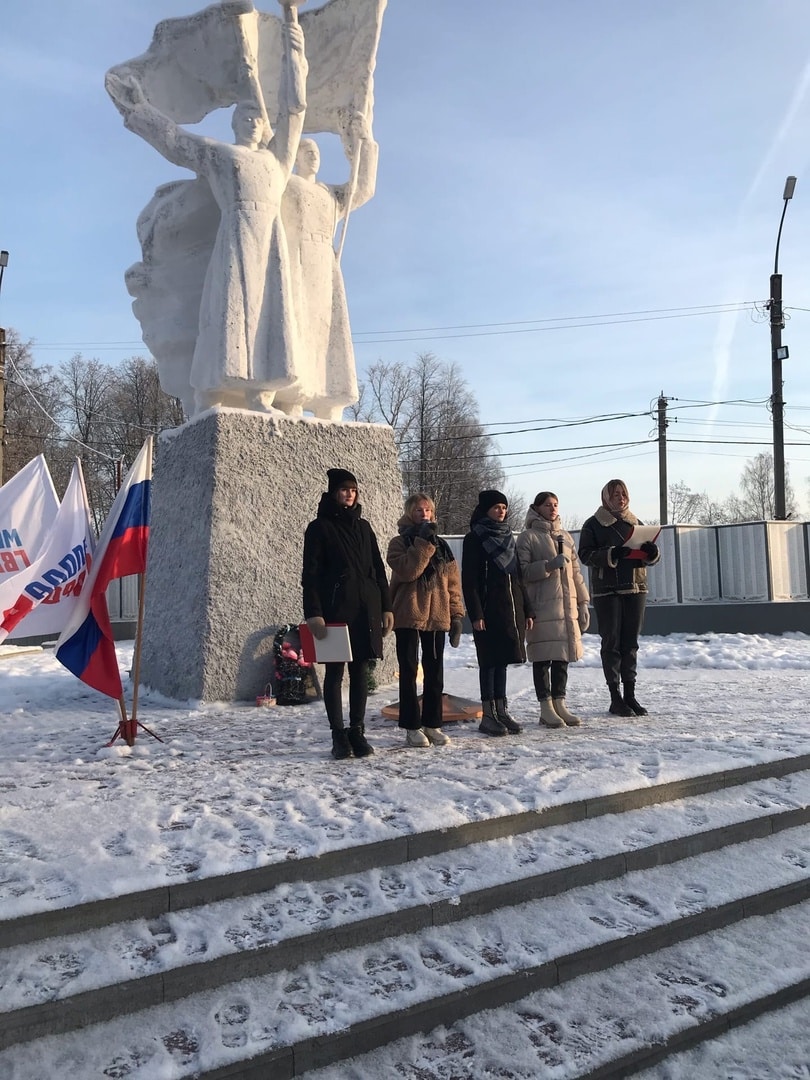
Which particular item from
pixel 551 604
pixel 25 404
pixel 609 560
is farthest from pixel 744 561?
pixel 25 404

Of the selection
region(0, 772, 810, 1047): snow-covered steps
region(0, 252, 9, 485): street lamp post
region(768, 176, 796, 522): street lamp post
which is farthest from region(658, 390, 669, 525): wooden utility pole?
region(0, 772, 810, 1047): snow-covered steps

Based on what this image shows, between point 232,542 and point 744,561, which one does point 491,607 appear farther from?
point 744,561

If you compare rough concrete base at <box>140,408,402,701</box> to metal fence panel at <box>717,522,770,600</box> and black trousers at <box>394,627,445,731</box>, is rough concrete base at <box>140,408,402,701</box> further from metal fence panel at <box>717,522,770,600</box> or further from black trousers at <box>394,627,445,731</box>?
metal fence panel at <box>717,522,770,600</box>

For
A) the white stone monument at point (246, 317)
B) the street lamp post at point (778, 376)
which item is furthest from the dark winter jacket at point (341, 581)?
the street lamp post at point (778, 376)

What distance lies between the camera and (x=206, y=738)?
16.4 ft


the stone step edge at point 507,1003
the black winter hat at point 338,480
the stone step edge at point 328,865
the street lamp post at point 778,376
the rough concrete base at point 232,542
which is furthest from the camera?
the street lamp post at point 778,376

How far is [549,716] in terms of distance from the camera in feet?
17.7

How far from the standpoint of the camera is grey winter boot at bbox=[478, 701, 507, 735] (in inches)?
201

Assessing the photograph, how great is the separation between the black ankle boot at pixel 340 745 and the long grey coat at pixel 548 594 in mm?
1495

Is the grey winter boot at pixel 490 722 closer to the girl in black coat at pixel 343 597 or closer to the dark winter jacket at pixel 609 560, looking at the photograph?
the girl in black coat at pixel 343 597

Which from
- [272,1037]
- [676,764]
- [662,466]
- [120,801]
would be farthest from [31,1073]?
[662,466]

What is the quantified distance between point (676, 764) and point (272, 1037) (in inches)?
97.8

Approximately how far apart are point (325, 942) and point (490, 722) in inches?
107

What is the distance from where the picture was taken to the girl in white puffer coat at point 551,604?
534 cm
